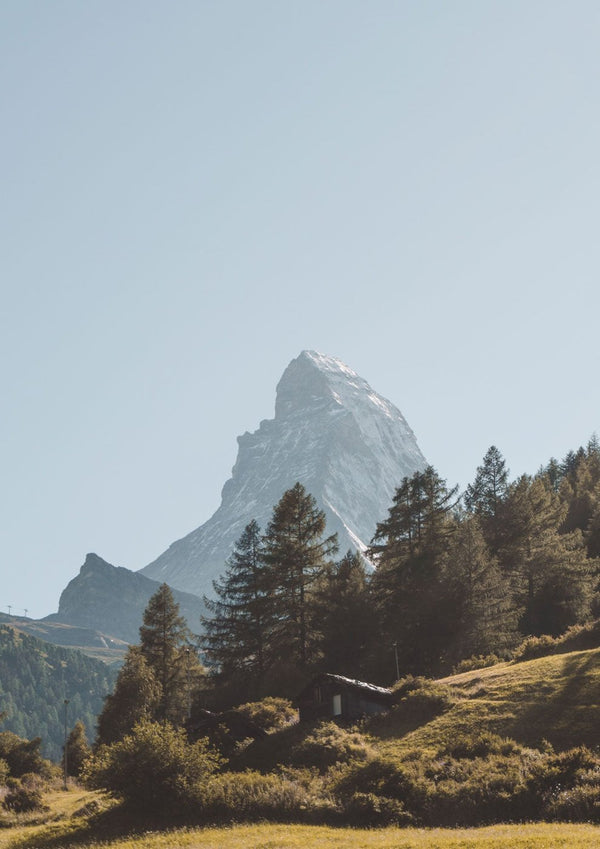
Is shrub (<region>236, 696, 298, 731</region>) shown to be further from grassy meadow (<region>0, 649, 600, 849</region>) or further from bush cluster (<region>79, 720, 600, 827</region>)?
bush cluster (<region>79, 720, 600, 827</region>)

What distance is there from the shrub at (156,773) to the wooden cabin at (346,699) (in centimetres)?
1305

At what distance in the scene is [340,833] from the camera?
108ft

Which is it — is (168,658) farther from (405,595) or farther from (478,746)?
(478,746)

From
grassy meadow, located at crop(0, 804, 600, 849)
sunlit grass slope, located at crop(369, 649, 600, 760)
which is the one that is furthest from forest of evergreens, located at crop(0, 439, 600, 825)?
grassy meadow, located at crop(0, 804, 600, 849)

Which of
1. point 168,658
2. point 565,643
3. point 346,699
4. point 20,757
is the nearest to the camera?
point 346,699

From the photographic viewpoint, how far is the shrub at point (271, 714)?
182 feet

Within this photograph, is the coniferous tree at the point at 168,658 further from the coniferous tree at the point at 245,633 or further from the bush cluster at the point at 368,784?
the bush cluster at the point at 368,784

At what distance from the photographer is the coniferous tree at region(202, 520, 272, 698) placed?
7150cm

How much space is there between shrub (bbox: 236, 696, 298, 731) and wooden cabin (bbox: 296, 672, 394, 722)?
295 centimetres

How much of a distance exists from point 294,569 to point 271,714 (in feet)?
53.3

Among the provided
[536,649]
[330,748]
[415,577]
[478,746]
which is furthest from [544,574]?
[478,746]

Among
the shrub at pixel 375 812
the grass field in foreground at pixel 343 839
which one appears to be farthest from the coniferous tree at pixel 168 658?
the shrub at pixel 375 812

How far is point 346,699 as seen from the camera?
52125 mm

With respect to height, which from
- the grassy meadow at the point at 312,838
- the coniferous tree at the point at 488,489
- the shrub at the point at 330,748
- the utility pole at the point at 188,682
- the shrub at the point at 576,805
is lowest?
the grassy meadow at the point at 312,838
